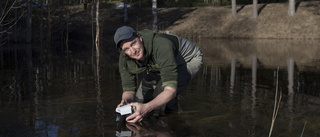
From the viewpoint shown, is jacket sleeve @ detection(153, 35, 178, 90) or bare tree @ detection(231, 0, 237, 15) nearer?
jacket sleeve @ detection(153, 35, 178, 90)

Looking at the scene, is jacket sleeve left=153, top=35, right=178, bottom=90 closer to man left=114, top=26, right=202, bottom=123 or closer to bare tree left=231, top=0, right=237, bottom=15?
man left=114, top=26, right=202, bottom=123

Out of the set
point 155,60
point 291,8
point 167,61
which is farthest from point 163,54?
point 291,8

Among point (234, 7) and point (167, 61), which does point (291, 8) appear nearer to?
point (234, 7)

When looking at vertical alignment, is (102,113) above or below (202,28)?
below

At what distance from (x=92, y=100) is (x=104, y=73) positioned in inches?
169

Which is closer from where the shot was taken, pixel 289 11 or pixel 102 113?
pixel 102 113

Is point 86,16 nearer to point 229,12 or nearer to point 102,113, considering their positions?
point 229,12

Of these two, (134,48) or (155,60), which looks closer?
(134,48)

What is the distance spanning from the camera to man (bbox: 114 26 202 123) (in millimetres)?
3951

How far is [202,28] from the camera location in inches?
1451

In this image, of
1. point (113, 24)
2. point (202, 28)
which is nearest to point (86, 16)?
point (113, 24)

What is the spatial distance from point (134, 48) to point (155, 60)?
1.25ft

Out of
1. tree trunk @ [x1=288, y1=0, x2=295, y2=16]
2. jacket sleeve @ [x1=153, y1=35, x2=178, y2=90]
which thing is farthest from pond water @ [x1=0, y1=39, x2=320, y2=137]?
tree trunk @ [x1=288, y1=0, x2=295, y2=16]

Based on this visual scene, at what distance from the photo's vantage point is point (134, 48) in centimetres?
396
